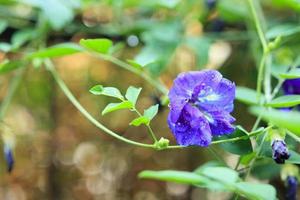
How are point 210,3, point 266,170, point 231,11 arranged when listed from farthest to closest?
point 231,11 → point 210,3 → point 266,170

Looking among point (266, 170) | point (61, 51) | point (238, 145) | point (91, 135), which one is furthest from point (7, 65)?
point (91, 135)

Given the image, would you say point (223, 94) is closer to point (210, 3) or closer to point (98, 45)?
point (98, 45)

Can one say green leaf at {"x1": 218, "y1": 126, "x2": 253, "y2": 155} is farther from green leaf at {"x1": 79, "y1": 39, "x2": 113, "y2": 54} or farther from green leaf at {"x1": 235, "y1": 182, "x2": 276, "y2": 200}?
green leaf at {"x1": 79, "y1": 39, "x2": 113, "y2": 54}

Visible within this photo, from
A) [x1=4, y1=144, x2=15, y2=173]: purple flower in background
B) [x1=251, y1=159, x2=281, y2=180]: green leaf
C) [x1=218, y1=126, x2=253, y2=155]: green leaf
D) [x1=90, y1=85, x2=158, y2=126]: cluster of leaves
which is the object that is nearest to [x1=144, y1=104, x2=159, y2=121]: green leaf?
[x1=90, y1=85, x2=158, y2=126]: cluster of leaves

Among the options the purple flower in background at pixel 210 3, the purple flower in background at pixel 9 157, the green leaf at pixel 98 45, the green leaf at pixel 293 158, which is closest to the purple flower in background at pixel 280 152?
the green leaf at pixel 293 158

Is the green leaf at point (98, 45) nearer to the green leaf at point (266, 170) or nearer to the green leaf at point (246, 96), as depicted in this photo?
the green leaf at point (246, 96)
